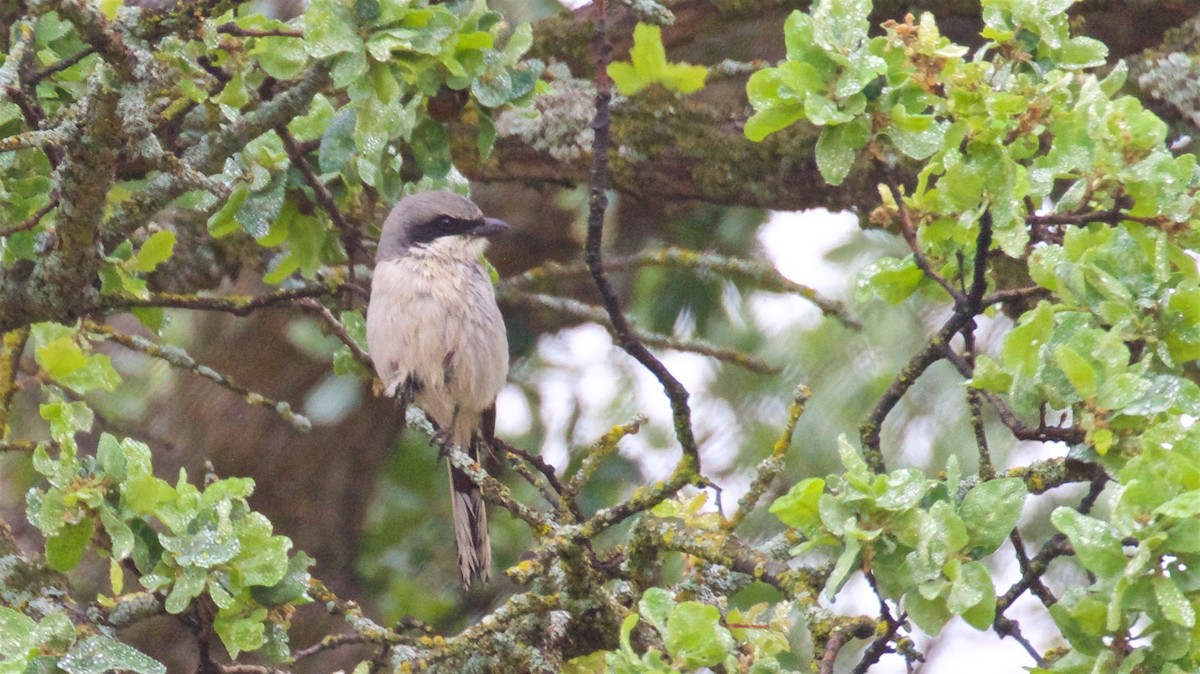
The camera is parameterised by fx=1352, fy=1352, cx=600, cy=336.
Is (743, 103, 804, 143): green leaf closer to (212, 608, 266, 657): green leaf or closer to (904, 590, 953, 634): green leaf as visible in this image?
(904, 590, 953, 634): green leaf

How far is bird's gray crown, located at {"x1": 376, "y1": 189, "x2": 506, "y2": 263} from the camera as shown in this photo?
4652mm

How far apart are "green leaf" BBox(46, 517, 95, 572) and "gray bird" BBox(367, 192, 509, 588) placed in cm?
218

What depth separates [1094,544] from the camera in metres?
1.78

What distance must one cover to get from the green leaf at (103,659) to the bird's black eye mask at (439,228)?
256 centimetres

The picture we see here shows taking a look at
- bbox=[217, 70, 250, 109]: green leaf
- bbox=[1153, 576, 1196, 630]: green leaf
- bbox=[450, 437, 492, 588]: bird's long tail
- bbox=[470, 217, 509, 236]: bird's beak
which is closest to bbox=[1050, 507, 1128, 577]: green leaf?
bbox=[1153, 576, 1196, 630]: green leaf

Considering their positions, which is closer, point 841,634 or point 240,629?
point 841,634

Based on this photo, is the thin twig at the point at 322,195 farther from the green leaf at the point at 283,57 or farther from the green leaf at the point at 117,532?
the green leaf at the point at 117,532

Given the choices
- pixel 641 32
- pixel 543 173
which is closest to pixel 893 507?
pixel 641 32

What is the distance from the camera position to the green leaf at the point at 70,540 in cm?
233

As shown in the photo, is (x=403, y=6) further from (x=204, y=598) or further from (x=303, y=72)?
(x=204, y=598)

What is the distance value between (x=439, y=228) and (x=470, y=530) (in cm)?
105

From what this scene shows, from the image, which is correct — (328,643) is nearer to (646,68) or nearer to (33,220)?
(33,220)

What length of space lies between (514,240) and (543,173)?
1230 millimetres

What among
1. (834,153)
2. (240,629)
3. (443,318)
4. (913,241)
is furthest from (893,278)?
(443,318)
